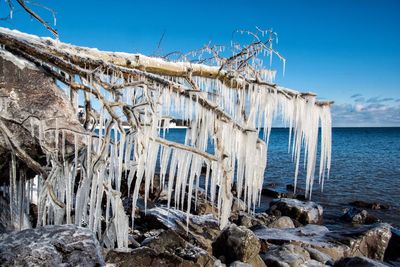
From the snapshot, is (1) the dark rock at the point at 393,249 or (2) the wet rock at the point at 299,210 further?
(2) the wet rock at the point at 299,210

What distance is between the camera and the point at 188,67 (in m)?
6.03

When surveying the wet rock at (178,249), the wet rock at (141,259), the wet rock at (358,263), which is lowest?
the wet rock at (358,263)

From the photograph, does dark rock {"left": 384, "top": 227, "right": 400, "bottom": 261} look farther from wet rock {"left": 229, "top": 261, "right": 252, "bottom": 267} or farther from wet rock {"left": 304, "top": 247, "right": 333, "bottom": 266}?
wet rock {"left": 229, "top": 261, "right": 252, "bottom": 267}

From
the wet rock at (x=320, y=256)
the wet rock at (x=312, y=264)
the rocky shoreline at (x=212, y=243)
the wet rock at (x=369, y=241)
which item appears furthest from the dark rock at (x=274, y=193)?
the wet rock at (x=312, y=264)

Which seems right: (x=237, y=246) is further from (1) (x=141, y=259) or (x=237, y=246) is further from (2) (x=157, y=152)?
(2) (x=157, y=152)

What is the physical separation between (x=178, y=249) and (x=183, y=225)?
259cm

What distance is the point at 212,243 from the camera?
7.96 metres

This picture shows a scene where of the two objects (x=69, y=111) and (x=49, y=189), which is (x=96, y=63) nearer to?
(x=69, y=111)

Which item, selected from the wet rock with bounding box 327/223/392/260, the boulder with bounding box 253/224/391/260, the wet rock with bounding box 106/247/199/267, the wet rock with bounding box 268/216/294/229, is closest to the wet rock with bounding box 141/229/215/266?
the wet rock with bounding box 106/247/199/267

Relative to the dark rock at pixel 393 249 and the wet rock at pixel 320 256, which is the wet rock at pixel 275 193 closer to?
the dark rock at pixel 393 249

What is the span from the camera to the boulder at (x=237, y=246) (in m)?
7.08

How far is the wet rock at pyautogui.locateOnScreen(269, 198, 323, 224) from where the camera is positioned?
42.1 ft

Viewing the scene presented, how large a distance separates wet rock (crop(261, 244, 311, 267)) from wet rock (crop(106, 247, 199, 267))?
270 centimetres

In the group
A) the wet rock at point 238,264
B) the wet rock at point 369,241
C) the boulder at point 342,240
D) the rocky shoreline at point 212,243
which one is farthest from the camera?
the wet rock at point 369,241
